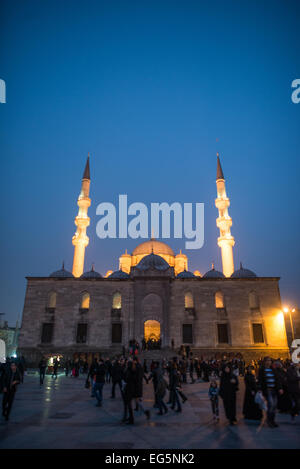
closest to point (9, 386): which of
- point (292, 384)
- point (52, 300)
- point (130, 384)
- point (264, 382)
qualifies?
point (130, 384)

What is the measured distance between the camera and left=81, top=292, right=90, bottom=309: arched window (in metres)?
32.0

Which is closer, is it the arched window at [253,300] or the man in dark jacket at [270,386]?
the man in dark jacket at [270,386]

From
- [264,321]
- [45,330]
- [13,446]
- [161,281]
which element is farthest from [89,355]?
[13,446]

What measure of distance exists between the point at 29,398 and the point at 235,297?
2407 centimetres

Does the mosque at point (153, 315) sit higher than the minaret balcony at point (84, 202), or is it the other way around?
the minaret balcony at point (84, 202)

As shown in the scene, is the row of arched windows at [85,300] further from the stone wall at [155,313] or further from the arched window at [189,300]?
the arched window at [189,300]

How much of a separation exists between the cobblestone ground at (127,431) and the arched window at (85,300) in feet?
74.3

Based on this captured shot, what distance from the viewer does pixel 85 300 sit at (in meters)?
32.6

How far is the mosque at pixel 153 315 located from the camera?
96.8 feet

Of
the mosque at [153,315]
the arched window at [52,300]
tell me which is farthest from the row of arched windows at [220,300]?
the arched window at [52,300]

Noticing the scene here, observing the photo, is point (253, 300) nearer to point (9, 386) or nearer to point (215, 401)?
point (215, 401)

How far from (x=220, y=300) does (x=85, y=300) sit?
47.8 feet
